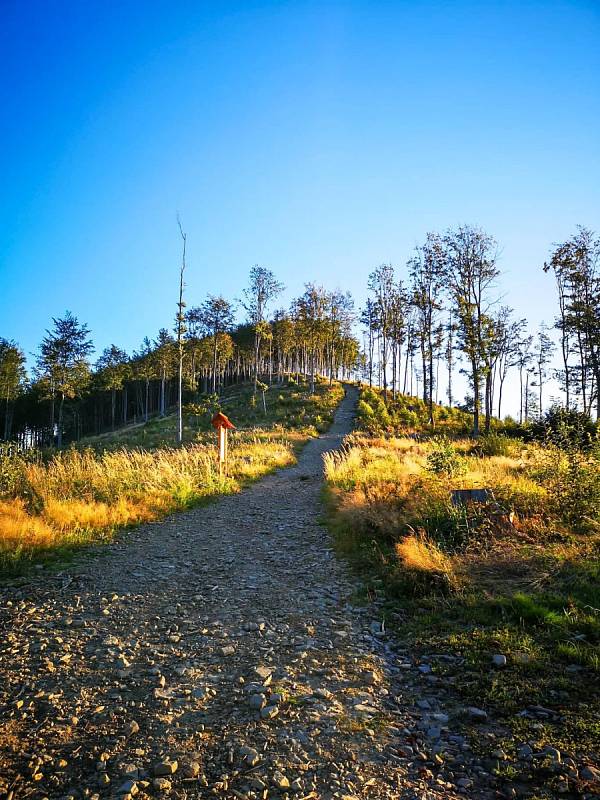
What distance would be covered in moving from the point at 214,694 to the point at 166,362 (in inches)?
2206

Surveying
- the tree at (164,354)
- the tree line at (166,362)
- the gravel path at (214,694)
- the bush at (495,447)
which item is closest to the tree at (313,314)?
the tree line at (166,362)

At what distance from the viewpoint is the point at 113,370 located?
59.2 metres

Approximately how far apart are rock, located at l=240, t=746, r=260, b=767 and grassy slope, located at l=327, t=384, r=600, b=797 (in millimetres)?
1576

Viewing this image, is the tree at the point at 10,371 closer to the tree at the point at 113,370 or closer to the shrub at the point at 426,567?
the tree at the point at 113,370

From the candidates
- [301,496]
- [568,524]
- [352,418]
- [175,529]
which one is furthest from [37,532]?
[352,418]

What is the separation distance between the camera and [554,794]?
2.52 meters

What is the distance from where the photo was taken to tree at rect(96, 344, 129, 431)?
58.5 m

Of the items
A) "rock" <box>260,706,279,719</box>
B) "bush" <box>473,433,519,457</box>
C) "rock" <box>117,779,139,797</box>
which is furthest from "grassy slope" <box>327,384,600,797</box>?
"bush" <box>473,433,519,457</box>

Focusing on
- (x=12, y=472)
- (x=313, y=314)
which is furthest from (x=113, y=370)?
(x=12, y=472)

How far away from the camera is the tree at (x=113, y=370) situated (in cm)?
5850

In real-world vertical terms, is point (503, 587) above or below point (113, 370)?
below

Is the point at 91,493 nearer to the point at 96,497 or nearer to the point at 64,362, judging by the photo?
the point at 96,497

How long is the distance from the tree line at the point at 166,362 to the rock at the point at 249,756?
26026 millimetres

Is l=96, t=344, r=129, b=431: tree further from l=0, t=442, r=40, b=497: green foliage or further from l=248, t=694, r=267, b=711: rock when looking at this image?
l=248, t=694, r=267, b=711: rock
